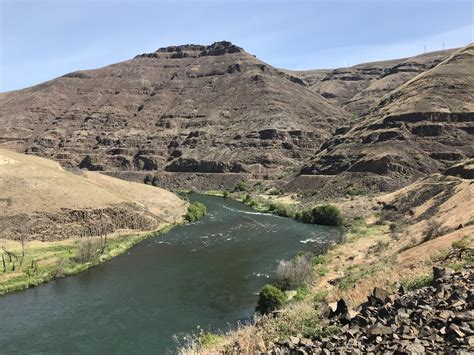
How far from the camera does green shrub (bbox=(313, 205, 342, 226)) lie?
74.5m

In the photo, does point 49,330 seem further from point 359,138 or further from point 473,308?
point 359,138

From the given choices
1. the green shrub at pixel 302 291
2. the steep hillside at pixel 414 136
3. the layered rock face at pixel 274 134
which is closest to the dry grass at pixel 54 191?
the layered rock face at pixel 274 134

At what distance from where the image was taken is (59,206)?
67625mm

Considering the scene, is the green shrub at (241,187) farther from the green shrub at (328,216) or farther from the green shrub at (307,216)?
the green shrub at (328,216)

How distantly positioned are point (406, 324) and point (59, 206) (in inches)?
2557

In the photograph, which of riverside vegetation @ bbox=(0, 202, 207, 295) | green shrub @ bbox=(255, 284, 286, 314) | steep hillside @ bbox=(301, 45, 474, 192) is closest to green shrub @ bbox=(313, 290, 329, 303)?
green shrub @ bbox=(255, 284, 286, 314)

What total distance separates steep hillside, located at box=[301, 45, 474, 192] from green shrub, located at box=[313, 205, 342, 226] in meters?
26.8

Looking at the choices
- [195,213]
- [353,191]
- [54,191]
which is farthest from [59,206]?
[353,191]

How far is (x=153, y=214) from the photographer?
3123 inches

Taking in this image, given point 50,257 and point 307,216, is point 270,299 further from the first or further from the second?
point 307,216

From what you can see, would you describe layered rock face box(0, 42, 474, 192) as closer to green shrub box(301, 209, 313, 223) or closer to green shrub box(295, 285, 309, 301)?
green shrub box(301, 209, 313, 223)

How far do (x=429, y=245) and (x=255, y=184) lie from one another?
323ft

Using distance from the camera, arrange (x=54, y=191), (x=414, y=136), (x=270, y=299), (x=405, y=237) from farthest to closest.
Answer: (x=414, y=136), (x=54, y=191), (x=405, y=237), (x=270, y=299)

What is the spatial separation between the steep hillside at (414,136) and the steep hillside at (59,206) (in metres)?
47.2
